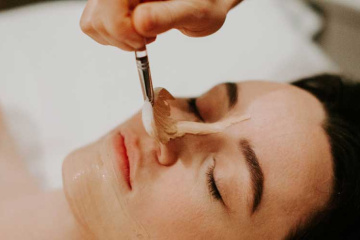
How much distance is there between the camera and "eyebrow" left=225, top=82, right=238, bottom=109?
84 centimetres

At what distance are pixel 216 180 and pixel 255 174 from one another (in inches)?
3.4

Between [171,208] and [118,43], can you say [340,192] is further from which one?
[118,43]

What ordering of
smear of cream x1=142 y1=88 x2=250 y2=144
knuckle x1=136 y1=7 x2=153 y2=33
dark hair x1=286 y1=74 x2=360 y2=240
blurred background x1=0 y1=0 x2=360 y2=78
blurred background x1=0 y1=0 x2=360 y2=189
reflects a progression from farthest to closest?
blurred background x1=0 y1=0 x2=360 y2=78 → blurred background x1=0 y1=0 x2=360 y2=189 → dark hair x1=286 y1=74 x2=360 y2=240 → smear of cream x1=142 y1=88 x2=250 y2=144 → knuckle x1=136 y1=7 x2=153 y2=33

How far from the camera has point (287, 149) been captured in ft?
2.55

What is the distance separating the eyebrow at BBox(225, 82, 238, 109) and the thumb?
292mm

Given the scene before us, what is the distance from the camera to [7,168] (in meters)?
1.07

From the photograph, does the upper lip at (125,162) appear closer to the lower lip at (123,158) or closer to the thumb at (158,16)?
the lower lip at (123,158)

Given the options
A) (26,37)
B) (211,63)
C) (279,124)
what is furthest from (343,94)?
(26,37)

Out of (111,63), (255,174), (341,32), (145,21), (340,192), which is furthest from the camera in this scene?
(341,32)

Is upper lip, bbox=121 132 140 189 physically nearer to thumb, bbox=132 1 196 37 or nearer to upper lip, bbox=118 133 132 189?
upper lip, bbox=118 133 132 189

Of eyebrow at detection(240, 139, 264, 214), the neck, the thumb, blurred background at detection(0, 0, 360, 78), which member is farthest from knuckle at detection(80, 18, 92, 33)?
blurred background at detection(0, 0, 360, 78)

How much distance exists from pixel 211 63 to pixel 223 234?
2.79 ft

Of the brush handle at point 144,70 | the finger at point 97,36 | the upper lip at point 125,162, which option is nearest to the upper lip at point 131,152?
the upper lip at point 125,162

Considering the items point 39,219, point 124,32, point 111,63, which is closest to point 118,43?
point 124,32
